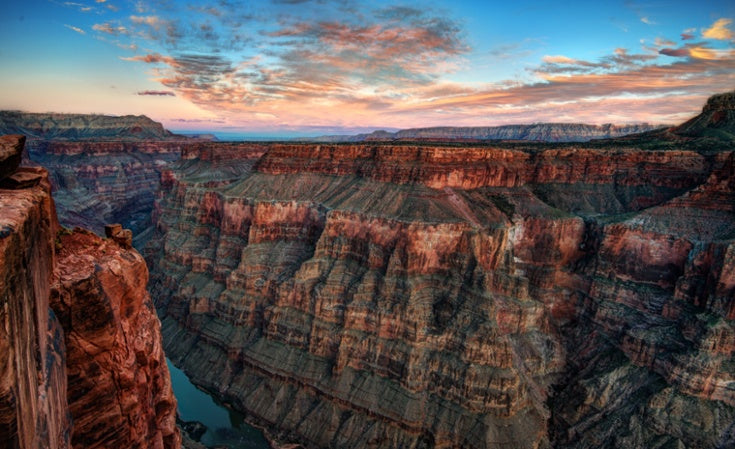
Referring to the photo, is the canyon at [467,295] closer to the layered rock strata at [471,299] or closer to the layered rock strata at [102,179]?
the layered rock strata at [471,299]

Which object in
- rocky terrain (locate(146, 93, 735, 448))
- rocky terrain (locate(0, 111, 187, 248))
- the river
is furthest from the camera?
rocky terrain (locate(0, 111, 187, 248))

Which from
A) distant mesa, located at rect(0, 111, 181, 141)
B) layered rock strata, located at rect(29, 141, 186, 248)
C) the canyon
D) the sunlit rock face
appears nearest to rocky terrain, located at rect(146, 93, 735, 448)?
the canyon

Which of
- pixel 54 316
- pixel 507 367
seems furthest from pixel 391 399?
pixel 54 316

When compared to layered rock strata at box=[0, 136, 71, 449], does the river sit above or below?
below

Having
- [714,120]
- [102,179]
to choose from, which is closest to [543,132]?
[714,120]

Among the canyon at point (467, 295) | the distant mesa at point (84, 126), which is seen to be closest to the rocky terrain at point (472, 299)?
the canyon at point (467, 295)

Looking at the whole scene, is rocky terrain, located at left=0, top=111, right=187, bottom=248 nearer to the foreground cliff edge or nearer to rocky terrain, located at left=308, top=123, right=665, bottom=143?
rocky terrain, located at left=308, top=123, right=665, bottom=143
